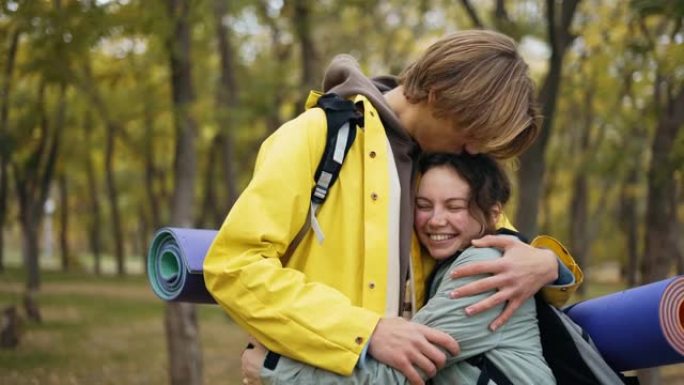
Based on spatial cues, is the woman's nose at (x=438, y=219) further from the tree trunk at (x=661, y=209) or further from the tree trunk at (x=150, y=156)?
the tree trunk at (x=150, y=156)

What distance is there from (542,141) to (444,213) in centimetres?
460

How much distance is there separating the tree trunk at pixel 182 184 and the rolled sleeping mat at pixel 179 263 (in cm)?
448

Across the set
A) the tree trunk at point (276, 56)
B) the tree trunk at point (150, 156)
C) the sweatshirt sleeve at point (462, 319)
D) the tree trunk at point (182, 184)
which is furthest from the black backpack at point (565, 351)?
the tree trunk at point (150, 156)

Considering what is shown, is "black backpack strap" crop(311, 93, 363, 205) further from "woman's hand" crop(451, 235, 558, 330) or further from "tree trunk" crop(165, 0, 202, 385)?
"tree trunk" crop(165, 0, 202, 385)

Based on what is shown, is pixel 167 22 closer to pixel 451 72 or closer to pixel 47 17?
pixel 47 17

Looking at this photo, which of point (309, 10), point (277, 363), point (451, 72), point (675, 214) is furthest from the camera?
point (309, 10)

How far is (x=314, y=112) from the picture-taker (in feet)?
8.13

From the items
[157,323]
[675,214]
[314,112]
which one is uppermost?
[314,112]

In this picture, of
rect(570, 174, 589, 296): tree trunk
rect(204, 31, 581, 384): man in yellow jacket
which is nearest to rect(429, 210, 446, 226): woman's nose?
rect(204, 31, 581, 384): man in yellow jacket

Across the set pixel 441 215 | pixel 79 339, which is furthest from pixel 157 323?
pixel 441 215

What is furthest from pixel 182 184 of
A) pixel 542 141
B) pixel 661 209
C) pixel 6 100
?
pixel 6 100

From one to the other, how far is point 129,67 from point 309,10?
5.90 meters

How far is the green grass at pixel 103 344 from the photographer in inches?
394

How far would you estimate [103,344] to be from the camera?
13.1 meters
